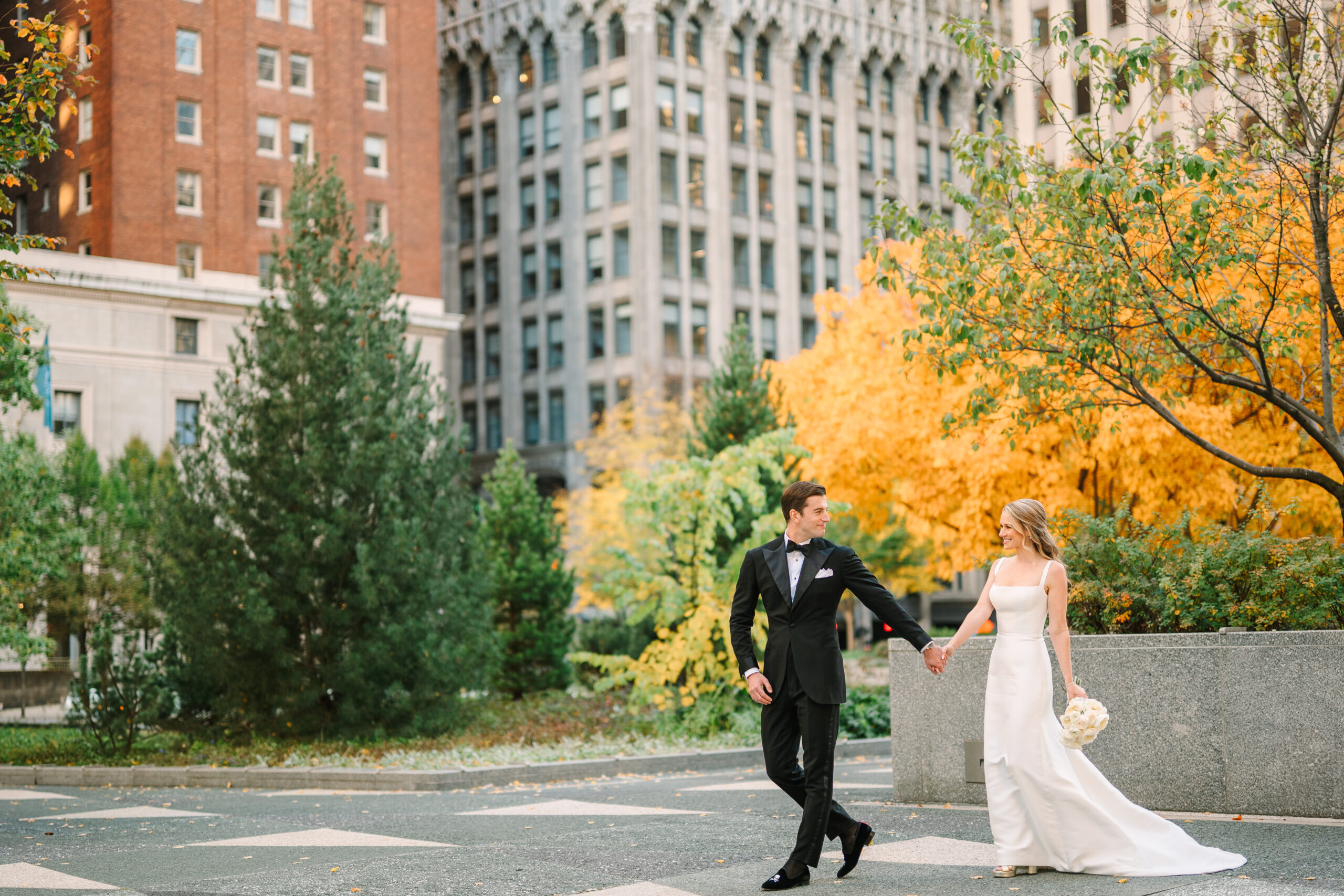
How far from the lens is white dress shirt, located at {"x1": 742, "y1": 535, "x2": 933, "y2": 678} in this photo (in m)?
7.27

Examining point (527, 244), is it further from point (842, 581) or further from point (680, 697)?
point (842, 581)

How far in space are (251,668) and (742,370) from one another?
52.2ft

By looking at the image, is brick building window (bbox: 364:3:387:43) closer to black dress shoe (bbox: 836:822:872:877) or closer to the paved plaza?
the paved plaza

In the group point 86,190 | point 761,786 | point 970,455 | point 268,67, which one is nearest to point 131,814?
point 761,786

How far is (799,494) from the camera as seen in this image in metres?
7.32

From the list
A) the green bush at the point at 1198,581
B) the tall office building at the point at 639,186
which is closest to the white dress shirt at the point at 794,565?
the green bush at the point at 1198,581

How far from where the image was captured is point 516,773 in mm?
14844

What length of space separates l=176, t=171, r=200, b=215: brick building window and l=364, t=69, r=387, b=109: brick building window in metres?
8.59

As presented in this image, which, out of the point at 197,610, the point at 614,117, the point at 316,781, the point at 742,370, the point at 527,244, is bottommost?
the point at 316,781

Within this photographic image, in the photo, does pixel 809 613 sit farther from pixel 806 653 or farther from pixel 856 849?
pixel 856 849

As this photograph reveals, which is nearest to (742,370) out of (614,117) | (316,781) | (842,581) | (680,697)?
(680,697)

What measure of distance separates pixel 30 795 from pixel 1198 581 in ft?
39.0

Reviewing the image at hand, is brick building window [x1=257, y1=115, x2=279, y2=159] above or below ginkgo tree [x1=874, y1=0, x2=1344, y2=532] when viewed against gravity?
above

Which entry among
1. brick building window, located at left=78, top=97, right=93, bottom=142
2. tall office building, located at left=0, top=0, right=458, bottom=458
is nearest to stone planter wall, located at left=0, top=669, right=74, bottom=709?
tall office building, located at left=0, top=0, right=458, bottom=458
